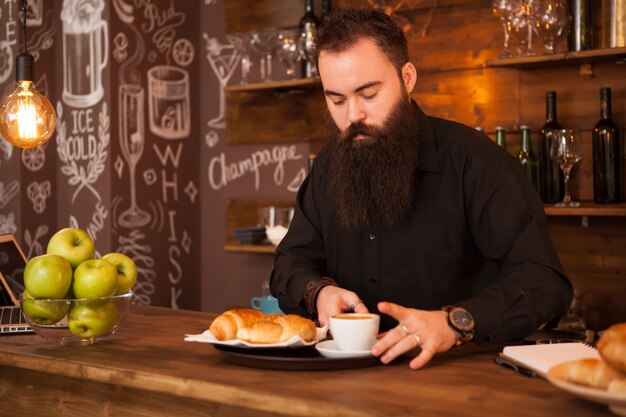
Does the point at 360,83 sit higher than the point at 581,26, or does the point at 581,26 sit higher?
the point at 581,26

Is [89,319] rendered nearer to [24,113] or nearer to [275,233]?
[24,113]

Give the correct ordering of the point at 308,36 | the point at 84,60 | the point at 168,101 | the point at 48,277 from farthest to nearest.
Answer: the point at 168,101 → the point at 84,60 → the point at 308,36 → the point at 48,277

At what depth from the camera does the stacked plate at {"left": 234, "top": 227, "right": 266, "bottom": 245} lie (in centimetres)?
429

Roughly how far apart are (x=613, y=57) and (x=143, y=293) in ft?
8.77

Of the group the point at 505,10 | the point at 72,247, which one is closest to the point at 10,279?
the point at 72,247

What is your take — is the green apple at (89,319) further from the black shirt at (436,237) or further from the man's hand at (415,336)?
the man's hand at (415,336)

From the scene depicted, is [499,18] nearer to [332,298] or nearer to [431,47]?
[431,47]

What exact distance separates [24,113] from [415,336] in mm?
1538

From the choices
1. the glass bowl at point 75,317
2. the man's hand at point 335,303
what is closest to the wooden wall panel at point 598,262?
the man's hand at point 335,303

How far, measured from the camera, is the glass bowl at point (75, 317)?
6.54ft

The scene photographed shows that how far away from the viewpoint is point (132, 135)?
452 centimetres

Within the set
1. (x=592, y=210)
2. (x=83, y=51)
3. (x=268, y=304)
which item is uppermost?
(x=83, y=51)

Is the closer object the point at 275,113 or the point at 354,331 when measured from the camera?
the point at 354,331

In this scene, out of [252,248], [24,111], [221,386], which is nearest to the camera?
[221,386]
